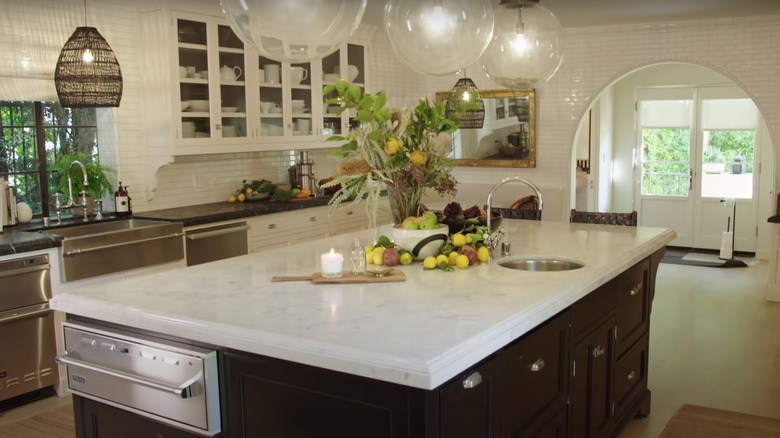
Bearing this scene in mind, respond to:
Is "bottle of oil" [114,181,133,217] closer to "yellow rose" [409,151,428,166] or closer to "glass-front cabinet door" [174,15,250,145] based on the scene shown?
"glass-front cabinet door" [174,15,250,145]

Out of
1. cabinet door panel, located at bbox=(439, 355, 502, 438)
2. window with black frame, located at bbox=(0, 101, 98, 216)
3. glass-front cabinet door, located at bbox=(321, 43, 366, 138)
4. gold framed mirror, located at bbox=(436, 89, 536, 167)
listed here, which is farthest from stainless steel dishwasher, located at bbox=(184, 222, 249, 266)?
cabinet door panel, located at bbox=(439, 355, 502, 438)

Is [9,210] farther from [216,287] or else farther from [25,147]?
[216,287]

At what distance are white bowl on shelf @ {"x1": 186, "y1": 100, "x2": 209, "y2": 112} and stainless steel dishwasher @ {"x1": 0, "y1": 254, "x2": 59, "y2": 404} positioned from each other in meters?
1.84

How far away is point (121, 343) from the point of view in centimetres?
271

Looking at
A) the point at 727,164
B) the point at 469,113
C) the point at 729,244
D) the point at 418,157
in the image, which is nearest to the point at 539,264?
the point at 418,157

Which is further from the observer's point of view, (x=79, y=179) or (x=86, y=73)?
(x=79, y=179)

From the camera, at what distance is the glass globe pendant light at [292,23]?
212 cm

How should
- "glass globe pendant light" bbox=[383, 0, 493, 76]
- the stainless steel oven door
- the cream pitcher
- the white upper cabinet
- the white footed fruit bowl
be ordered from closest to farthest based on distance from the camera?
1. the stainless steel oven door
2. "glass globe pendant light" bbox=[383, 0, 493, 76]
3. the white footed fruit bowl
4. the white upper cabinet
5. the cream pitcher

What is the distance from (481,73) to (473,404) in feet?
22.1

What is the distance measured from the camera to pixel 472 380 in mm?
2271

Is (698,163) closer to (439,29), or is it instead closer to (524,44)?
(524,44)

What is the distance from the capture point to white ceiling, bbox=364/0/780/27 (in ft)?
20.5

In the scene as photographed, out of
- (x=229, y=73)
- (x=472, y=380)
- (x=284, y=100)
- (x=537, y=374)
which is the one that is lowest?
(x=537, y=374)

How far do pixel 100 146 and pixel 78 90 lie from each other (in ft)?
3.51
